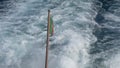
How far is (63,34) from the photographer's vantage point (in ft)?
76.1

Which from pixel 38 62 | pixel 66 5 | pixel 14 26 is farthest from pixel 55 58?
pixel 66 5

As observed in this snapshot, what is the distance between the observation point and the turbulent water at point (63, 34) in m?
20.6

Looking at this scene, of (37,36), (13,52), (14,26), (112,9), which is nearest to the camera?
(13,52)

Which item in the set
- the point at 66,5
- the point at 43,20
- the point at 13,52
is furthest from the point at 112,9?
the point at 13,52

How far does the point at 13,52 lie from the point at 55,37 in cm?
379

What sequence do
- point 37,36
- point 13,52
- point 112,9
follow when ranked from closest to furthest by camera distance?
point 13,52 < point 37,36 < point 112,9

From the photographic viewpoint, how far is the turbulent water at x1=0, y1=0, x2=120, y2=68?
20638mm

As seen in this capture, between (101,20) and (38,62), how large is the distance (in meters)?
7.92

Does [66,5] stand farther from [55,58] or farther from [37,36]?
[55,58]

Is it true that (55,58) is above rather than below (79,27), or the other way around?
below

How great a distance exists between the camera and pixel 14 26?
24766 millimetres

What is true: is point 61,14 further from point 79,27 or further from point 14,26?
point 14,26

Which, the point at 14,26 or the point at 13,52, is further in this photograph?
the point at 14,26

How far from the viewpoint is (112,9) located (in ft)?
87.4
